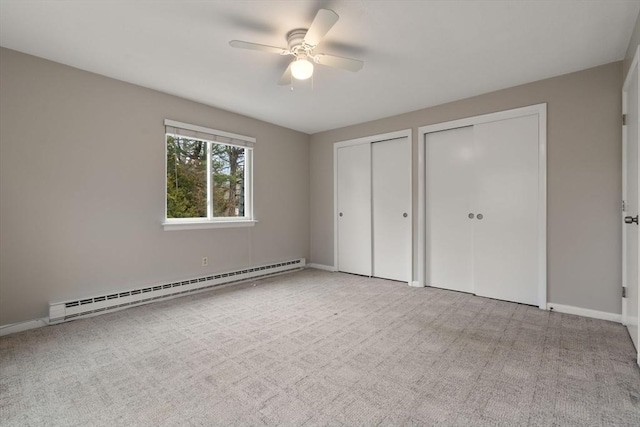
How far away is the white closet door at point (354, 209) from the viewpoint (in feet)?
15.1

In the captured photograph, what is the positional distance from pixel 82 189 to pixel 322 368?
2.77 meters

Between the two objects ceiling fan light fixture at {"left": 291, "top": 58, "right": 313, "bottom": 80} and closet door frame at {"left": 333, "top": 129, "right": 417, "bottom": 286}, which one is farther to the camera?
closet door frame at {"left": 333, "top": 129, "right": 417, "bottom": 286}

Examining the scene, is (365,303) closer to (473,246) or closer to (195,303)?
(473,246)

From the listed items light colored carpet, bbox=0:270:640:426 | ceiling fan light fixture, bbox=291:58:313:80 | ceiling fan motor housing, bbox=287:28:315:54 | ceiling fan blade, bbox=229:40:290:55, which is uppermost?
ceiling fan motor housing, bbox=287:28:315:54

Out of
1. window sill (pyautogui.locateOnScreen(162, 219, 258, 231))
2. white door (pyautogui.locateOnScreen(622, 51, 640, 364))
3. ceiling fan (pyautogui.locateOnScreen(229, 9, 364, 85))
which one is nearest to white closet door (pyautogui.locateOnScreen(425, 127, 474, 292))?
white door (pyautogui.locateOnScreen(622, 51, 640, 364))

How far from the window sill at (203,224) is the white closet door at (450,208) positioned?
2.50 m

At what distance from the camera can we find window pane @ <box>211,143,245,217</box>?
406 centimetres

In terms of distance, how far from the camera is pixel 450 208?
3.80 m

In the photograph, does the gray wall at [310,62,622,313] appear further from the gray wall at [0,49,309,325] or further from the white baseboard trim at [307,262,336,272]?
the gray wall at [0,49,309,325]

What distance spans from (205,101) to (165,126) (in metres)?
0.59

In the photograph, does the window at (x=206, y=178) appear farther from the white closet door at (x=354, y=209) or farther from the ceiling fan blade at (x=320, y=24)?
the ceiling fan blade at (x=320, y=24)

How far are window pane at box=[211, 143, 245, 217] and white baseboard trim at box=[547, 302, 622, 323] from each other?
3871mm

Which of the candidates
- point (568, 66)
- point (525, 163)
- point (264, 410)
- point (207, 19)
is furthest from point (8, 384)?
point (568, 66)

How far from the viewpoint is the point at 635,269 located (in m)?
2.22
